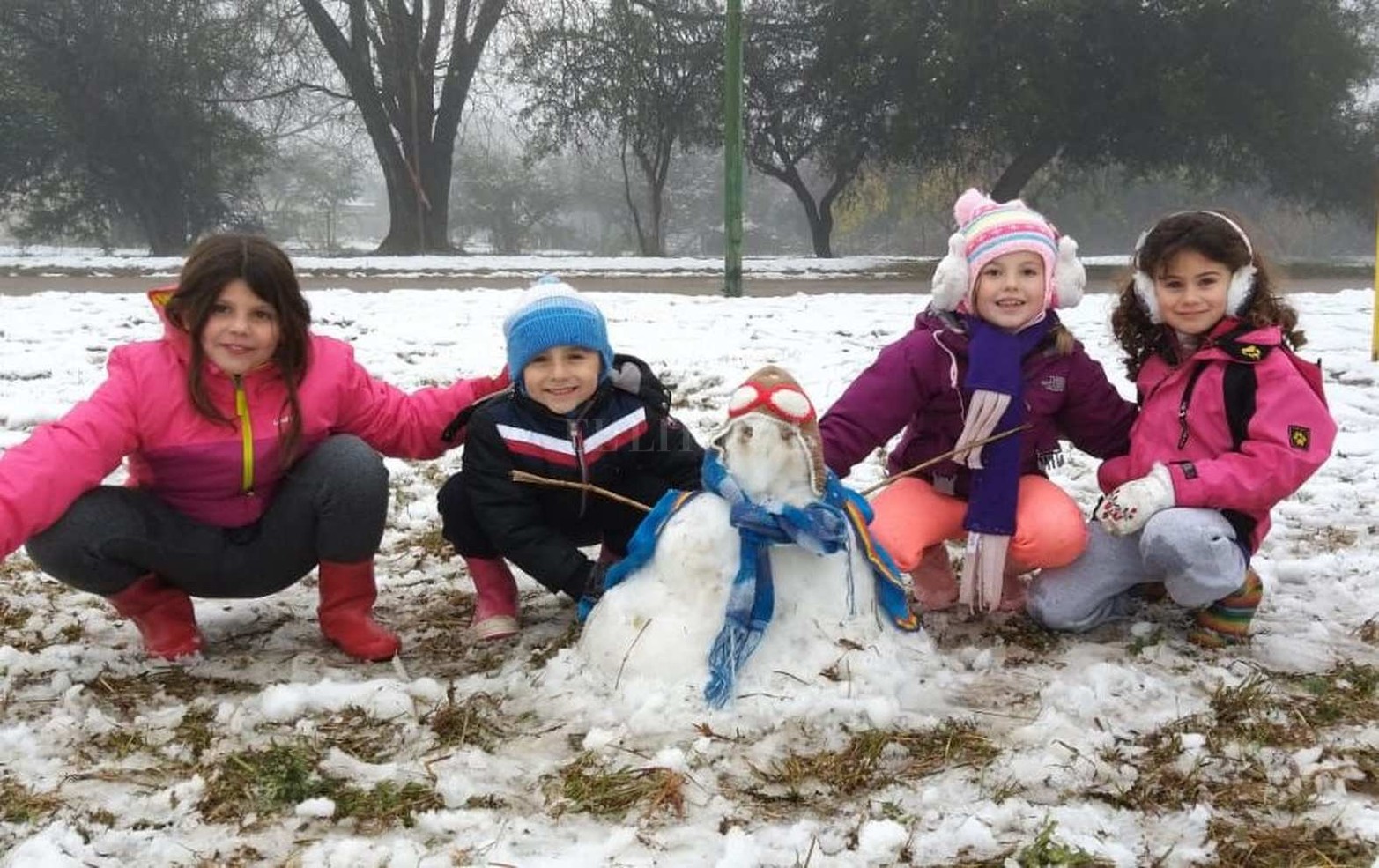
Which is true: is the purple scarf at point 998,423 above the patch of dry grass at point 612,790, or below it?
above

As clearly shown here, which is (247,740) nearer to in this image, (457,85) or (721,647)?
(721,647)

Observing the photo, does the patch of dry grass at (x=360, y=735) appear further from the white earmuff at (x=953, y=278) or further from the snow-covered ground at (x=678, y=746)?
the white earmuff at (x=953, y=278)

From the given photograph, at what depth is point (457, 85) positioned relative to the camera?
21984 millimetres

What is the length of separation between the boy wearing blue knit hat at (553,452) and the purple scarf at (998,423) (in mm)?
763

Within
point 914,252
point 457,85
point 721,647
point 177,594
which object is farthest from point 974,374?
point 914,252

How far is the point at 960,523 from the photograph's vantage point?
9.80 ft

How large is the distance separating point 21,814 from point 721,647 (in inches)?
51.4

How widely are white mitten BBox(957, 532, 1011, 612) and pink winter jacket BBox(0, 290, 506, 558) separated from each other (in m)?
1.54

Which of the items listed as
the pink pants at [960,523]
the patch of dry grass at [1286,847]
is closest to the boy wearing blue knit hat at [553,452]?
the pink pants at [960,523]

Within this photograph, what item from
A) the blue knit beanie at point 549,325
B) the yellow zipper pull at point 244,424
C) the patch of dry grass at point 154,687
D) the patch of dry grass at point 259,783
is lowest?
the patch of dry grass at point 154,687

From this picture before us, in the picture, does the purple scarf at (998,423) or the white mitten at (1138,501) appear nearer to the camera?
the white mitten at (1138,501)

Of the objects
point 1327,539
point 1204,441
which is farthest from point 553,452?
point 1327,539

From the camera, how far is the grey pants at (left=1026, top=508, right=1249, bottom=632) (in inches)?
103

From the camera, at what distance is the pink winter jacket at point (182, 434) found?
2.37 metres
